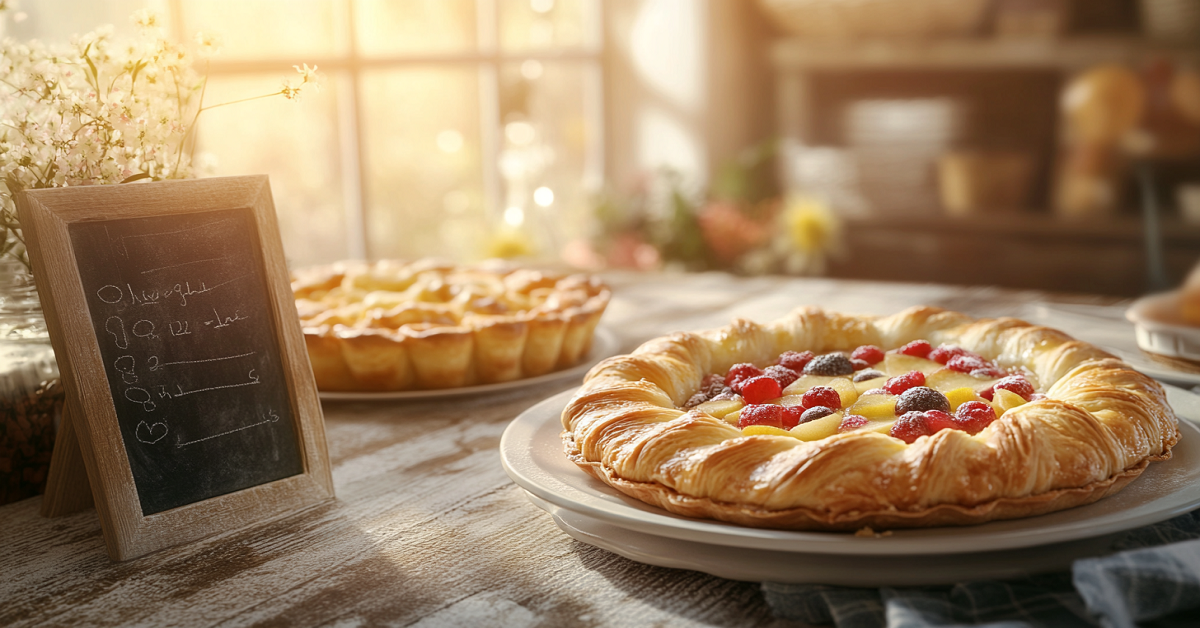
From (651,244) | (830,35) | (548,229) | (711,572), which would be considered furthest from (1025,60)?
(711,572)

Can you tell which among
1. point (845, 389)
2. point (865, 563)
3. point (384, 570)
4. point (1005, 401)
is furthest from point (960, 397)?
point (384, 570)

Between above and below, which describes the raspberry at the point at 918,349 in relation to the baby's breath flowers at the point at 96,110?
below

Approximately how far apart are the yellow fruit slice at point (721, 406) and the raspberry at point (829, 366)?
0.60ft

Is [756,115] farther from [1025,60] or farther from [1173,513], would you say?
[1173,513]

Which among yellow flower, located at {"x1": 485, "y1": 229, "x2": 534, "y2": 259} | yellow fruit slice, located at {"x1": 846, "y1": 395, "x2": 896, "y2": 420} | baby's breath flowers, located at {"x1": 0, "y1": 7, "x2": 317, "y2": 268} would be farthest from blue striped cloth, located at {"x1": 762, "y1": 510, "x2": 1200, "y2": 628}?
yellow flower, located at {"x1": 485, "y1": 229, "x2": 534, "y2": 259}

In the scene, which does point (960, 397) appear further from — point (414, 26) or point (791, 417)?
point (414, 26)

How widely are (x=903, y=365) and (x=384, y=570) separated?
3.00 feet

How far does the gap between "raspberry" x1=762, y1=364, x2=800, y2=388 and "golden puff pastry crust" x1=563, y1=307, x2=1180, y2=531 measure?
0.67ft

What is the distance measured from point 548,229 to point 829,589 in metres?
5.19

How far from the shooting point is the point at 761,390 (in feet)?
4.74

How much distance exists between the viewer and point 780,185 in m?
6.29

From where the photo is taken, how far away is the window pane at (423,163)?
504 cm

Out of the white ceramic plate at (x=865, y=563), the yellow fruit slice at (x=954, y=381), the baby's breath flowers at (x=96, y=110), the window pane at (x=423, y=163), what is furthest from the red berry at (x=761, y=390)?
the window pane at (x=423, y=163)

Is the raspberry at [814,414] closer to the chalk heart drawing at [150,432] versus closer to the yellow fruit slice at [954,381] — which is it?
the yellow fruit slice at [954,381]
